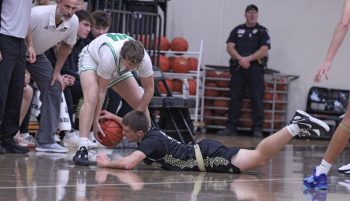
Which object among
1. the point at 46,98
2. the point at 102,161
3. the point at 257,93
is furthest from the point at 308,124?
the point at 257,93

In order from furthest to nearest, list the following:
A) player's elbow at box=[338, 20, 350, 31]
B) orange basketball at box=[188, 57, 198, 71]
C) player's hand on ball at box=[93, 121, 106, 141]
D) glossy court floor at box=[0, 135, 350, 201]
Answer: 1. orange basketball at box=[188, 57, 198, 71]
2. player's hand on ball at box=[93, 121, 106, 141]
3. player's elbow at box=[338, 20, 350, 31]
4. glossy court floor at box=[0, 135, 350, 201]

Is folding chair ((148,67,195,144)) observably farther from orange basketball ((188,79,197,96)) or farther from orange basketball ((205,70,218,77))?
orange basketball ((205,70,218,77))

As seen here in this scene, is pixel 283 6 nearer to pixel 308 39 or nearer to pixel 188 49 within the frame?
pixel 308 39

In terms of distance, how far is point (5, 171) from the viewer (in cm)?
814

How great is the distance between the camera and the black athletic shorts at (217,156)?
862 centimetres

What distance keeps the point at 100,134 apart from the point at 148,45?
14.1 feet

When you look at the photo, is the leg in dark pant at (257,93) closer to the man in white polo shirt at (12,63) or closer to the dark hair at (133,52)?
the man in white polo shirt at (12,63)

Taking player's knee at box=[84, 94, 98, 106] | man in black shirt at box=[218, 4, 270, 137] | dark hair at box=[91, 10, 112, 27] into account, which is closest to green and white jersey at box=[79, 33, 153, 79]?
player's knee at box=[84, 94, 98, 106]

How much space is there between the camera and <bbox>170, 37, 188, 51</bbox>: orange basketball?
55.6ft

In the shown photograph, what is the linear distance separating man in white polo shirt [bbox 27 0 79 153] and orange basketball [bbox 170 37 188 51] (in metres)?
6.35

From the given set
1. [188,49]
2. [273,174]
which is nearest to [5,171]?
[273,174]

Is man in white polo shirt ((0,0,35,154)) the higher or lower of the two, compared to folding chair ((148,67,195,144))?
higher

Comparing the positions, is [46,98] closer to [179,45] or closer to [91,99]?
[91,99]

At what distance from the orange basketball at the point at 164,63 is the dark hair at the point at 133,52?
24.5ft
